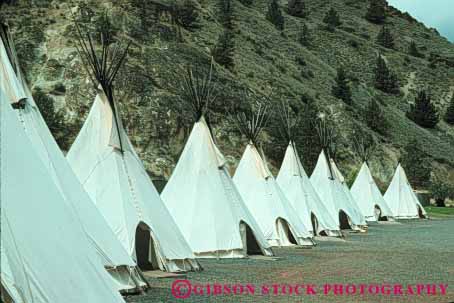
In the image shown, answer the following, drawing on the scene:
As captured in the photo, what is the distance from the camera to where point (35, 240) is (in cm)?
629

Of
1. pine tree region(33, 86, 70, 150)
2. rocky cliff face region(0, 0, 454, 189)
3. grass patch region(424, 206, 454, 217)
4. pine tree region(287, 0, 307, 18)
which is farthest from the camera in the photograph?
pine tree region(287, 0, 307, 18)

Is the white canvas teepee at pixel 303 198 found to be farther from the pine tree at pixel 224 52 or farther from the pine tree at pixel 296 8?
the pine tree at pixel 296 8

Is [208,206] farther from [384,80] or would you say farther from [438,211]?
[384,80]

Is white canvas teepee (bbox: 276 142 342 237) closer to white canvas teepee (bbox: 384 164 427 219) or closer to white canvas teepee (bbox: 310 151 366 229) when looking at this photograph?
white canvas teepee (bbox: 310 151 366 229)

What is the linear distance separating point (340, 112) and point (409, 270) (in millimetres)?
49187

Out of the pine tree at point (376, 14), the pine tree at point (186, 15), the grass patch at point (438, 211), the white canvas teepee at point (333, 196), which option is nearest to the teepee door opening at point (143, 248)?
the white canvas teepee at point (333, 196)

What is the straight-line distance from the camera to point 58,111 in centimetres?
4512

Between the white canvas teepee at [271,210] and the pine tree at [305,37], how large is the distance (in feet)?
210

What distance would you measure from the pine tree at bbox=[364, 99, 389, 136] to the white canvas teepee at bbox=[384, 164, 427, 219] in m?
18.2

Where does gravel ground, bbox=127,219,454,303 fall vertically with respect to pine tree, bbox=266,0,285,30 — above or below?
below

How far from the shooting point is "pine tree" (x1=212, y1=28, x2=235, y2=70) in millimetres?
59781

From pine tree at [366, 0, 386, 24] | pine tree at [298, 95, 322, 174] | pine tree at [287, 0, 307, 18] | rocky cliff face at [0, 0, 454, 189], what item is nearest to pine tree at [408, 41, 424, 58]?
rocky cliff face at [0, 0, 454, 189]

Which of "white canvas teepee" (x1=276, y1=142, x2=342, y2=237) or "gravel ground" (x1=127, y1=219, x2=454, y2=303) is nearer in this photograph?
"gravel ground" (x1=127, y1=219, x2=454, y2=303)

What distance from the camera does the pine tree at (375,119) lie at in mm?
65062
